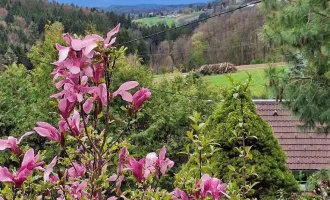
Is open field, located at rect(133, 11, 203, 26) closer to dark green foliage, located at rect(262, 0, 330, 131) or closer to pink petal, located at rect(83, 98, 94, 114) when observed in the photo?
dark green foliage, located at rect(262, 0, 330, 131)

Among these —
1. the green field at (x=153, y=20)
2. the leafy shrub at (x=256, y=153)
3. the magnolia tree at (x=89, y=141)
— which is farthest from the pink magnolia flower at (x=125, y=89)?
the green field at (x=153, y=20)

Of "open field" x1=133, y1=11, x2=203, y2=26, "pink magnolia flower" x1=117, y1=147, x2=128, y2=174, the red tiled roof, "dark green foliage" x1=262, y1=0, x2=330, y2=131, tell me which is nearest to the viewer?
"pink magnolia flower" x1=117, y1=147, x2=128, y2=174

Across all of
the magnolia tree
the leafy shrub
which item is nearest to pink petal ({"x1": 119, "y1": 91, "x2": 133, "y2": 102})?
the magnolia tree

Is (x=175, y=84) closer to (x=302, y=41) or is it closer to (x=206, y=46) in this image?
(x=302, y=41)

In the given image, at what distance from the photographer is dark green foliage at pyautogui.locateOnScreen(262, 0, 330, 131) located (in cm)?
558

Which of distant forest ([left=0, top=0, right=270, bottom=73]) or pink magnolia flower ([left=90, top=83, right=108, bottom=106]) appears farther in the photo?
distant forest ([left=0, top=0, right=270, bottom=73])

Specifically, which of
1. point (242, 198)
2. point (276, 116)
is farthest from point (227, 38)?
point (242, 198)

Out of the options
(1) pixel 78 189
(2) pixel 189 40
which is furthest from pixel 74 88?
(2) pixel 189 40

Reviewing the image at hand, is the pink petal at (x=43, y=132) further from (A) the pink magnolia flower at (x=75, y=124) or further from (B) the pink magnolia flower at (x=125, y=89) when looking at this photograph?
(B) the pink magnolia flower at (x=125, y=89)

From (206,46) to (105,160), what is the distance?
29.1 m

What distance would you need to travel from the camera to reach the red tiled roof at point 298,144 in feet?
30.3

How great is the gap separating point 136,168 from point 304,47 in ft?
16.5

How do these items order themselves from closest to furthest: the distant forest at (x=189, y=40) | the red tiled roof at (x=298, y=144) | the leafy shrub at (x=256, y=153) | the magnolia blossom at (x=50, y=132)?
1. the magnolia blossom at (x=50, y=132)
2. the leafy shrub at (x=256, y=153)
3. the red tiled roof at (x=298, y=144)
4. the distant forest at (x=189, y=40)

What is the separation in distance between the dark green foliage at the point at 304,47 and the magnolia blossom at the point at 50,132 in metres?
4.89
